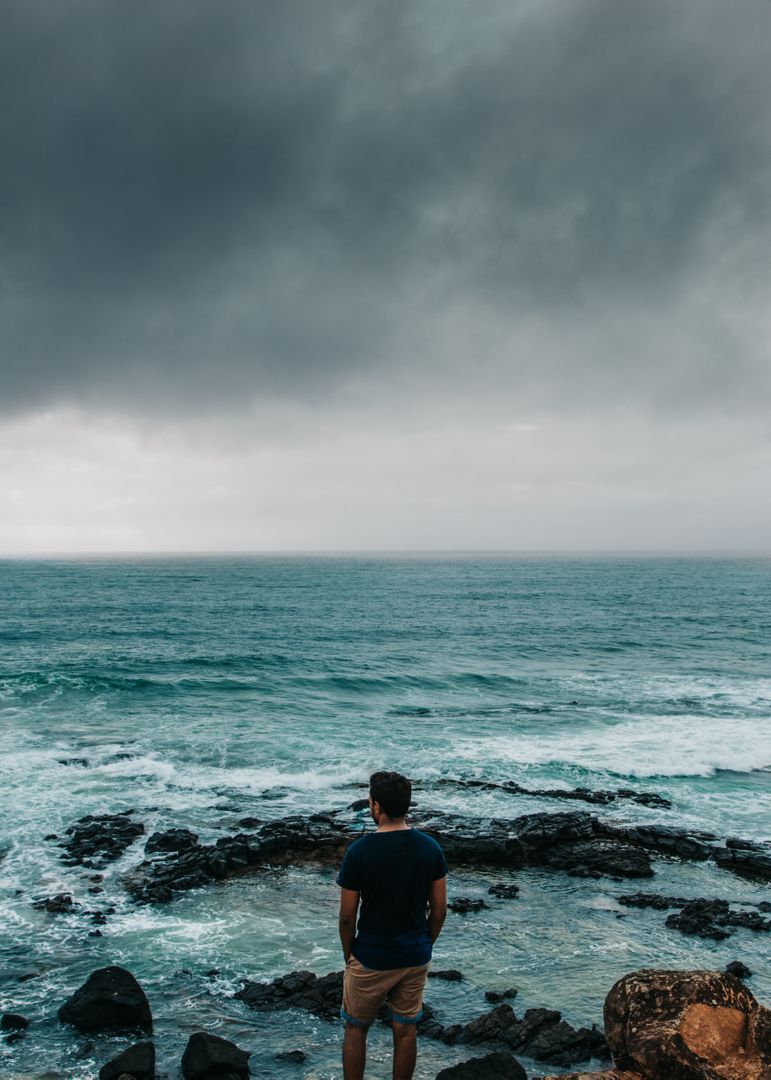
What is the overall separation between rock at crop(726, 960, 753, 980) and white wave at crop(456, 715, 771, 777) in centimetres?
1064

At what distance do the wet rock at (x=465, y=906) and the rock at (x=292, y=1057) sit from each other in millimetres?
4568

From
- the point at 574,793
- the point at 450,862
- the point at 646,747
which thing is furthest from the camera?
the point at 646,747

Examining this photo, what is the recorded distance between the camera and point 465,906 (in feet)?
40.7

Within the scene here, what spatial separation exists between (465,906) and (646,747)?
43.9ft

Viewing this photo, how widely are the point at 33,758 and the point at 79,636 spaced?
32128mm

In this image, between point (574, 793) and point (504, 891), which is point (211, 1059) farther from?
point (574, 793)

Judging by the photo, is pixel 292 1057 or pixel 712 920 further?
pixel 712 920

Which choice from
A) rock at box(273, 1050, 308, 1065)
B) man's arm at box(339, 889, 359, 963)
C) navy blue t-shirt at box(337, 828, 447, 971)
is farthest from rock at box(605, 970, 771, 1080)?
rock at box(273, 1050, 308, 1065)

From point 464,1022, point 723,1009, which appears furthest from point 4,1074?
point 723,1009

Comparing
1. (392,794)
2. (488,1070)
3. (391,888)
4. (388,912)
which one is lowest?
(488,1070)

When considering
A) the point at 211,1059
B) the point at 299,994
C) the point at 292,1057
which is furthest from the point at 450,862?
the point at 211,1059

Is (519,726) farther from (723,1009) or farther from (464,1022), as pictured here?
(723,1009)

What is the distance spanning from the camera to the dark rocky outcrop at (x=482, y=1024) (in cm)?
831

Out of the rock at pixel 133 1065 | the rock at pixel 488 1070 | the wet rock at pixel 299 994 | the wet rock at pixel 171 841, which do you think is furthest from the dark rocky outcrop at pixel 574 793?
the rock at pixel 488 1070
